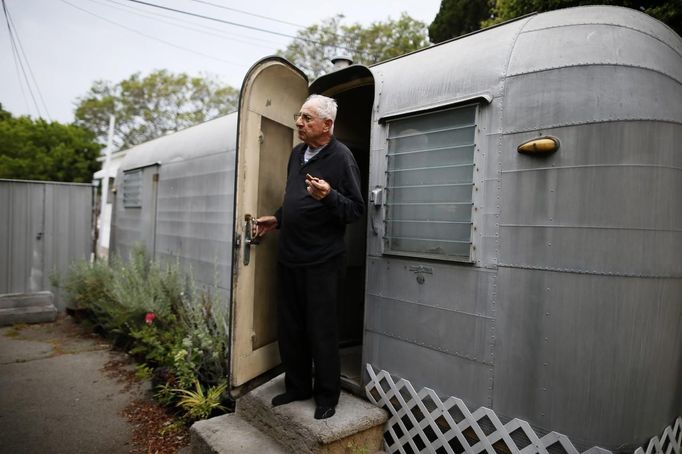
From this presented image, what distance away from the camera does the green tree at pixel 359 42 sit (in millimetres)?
17266

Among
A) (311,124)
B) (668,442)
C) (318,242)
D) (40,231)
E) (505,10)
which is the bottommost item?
(668,442)

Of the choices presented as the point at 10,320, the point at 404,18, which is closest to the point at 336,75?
the point at 10,320

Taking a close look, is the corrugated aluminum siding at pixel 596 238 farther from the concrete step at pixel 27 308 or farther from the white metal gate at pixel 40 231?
the white metal gate at pixel 40 231

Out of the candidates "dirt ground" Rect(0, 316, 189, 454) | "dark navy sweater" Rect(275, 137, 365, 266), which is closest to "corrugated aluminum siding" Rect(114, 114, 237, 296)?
"dirt ground" Rect(0, 316, 189, 454)

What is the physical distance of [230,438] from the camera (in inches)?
118

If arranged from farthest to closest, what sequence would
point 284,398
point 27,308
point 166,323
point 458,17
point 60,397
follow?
point 458,17
point 27,308
point 166,323
point 60,397
point 284,398

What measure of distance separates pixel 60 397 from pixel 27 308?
3966 millimetres

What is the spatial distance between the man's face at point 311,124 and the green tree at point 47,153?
20507 mm

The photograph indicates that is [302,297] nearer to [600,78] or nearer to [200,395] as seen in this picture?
[200,395]

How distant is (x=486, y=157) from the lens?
2.56m

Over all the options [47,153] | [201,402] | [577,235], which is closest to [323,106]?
[577,235]

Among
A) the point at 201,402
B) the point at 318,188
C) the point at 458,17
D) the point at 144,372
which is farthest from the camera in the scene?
the point at 458,17

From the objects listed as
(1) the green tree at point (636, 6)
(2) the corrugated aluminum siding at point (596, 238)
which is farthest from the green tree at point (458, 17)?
(2) the corrugated aluminum siding at point (596, 238)

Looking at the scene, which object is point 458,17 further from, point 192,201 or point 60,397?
point 60,397
